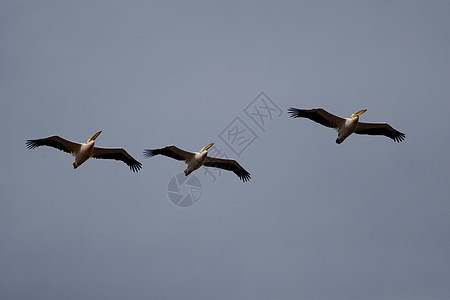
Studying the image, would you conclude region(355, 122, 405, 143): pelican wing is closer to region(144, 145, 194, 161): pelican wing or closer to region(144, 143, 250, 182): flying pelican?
region(144, 143, 250, 182): flying pelican

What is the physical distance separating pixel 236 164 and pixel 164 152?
12.2ft

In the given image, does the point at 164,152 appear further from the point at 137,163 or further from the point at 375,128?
the point at 375,128

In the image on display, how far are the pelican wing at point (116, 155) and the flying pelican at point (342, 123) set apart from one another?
7.87 metres

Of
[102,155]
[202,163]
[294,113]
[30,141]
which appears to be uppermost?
[294,113]

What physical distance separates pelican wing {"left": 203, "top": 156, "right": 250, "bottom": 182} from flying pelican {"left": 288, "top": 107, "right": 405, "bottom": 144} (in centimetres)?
425

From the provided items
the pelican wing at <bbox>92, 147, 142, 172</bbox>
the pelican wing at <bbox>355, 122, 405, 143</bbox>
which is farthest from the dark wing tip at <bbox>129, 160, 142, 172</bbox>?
the pelican wing at <bbox>355, 122, 405, 143</bbox>

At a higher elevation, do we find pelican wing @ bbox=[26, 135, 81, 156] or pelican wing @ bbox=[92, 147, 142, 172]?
pelican wing @ bbox=[92, 147, 142, 172]

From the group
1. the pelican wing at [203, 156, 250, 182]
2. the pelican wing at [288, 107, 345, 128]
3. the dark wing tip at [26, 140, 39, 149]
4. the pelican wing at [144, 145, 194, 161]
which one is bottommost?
the dark wing tip at [26, 140, 39, 149]

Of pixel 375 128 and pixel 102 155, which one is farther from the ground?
pixel 375 128

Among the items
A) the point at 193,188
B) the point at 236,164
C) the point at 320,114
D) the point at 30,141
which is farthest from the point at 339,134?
the point at 30,141

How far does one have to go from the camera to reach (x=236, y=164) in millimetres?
34000

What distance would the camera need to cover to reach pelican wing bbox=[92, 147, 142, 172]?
108ft

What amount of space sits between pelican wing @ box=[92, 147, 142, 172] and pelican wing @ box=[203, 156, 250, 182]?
3.34m

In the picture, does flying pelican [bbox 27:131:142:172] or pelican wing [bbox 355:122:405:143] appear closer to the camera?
flying pelican [bbox 27:131:142:172]
